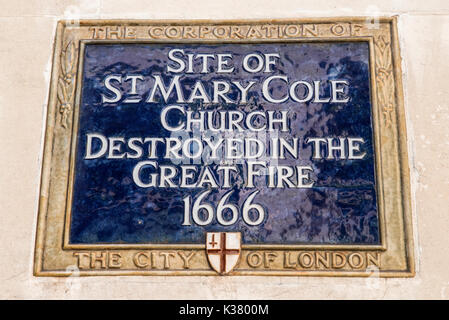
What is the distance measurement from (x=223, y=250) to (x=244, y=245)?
0.50ft

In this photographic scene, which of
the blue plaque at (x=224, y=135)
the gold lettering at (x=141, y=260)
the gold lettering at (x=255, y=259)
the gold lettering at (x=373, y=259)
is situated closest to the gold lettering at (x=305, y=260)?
the blue plaque at (x=224, y=135)

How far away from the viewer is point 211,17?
587cm

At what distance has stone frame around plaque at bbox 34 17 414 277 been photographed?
5.15 m

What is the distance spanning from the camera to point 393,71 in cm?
564

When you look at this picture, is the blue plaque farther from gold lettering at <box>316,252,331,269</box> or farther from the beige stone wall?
the beige stone wall

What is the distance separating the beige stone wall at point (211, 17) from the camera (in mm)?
5090

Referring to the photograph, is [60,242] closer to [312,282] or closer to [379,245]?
[312,282]

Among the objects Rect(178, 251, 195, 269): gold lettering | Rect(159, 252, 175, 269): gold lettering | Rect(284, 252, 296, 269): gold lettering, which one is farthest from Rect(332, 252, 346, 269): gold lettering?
Rect(159, 252, 175, 269): gold lettering

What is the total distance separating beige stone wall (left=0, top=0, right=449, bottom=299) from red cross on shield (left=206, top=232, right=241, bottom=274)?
0.09 meters

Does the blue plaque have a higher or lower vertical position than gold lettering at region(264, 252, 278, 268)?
higher

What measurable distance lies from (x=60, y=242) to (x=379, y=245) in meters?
2.26

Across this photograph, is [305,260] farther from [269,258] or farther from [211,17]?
[211,17]

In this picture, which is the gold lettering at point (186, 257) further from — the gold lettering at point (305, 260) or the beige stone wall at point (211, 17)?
the gold lettering at point (305, 260)

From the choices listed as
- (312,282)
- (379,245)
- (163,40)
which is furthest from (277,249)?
(163,40)
